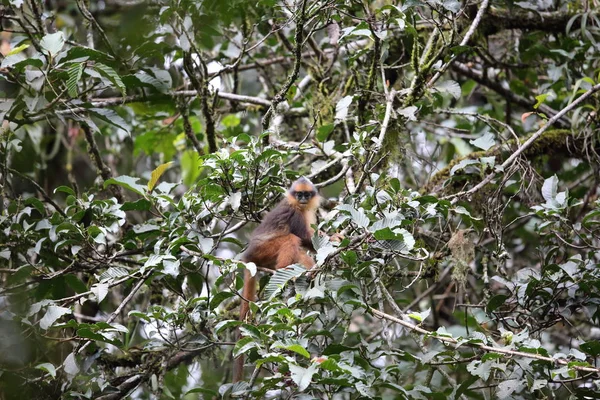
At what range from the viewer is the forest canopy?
3.04 meters

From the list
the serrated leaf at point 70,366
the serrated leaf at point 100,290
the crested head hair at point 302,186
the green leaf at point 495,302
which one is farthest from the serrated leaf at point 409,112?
the serrated leaf at point 70,366

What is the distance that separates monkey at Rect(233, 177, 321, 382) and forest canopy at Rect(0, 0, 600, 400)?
18cm

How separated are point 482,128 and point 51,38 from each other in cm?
392

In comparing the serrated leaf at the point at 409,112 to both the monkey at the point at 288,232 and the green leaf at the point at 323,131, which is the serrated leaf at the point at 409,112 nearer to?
the green leaf at the point at 323,131

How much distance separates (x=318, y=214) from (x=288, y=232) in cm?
32

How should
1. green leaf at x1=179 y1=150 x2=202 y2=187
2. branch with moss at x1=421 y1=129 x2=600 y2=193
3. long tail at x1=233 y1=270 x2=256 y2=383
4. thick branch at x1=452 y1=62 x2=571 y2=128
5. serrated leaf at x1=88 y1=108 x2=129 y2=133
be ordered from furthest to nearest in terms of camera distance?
green leaf at x1=179 y1=150 x2=202 y2=187, thick branch at x1=452 y1=62 x2=571 y2=128, branch with moss at x1=421 y1=129 x2=600 y2=193, serrated leaf at x1=88 y1=108 x2=129 y2=133, long tail at x1=233 y1=270 x2=256 y2=383

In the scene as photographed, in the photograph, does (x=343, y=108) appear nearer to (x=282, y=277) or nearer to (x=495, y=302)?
(x=282, y=277)

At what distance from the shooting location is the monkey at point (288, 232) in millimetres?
4703

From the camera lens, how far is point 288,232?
4910 mm

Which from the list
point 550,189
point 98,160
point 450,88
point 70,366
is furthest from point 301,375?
point 98,160

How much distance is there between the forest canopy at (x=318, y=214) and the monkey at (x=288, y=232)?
18 cm

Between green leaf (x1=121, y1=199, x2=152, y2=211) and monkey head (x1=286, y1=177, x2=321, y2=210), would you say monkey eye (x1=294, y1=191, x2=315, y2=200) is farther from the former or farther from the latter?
green leaf (x1=121, y1=199, x2=152, y2=211)

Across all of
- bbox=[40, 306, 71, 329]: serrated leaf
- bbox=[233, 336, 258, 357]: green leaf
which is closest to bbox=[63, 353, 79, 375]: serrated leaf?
bbox=[40, 306, 71, 329]: serrated leaf

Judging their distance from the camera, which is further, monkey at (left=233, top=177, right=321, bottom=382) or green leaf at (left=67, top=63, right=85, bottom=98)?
monkey at (left=233, top=177, right=321, bottom=382)
